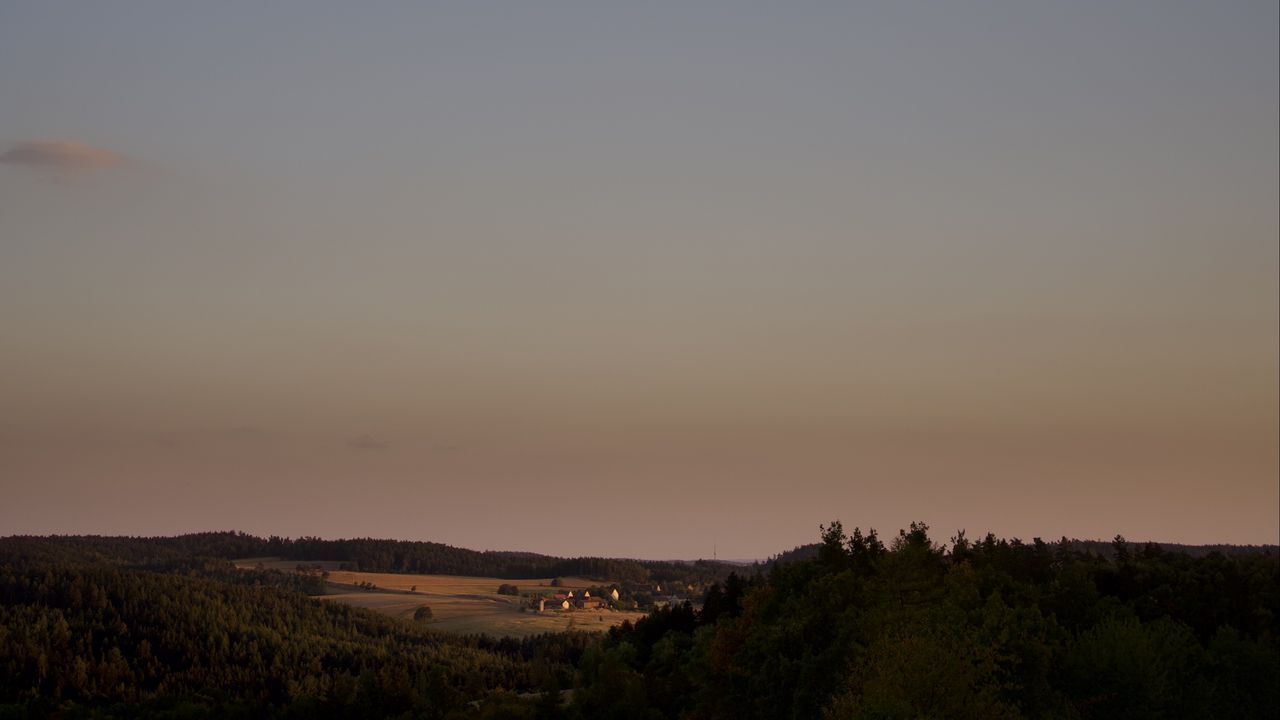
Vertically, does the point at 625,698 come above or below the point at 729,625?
below

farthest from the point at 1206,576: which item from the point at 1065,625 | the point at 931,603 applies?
the point at 931,603

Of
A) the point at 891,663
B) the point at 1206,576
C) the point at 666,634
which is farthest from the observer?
the point at 666,634

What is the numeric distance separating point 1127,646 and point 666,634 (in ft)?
323

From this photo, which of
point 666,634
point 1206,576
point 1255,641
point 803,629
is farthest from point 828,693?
point 666,634

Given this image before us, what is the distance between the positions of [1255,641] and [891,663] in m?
51.8

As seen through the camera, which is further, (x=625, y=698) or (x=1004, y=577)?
(x=625, y=698)

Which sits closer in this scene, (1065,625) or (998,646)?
(998,646)

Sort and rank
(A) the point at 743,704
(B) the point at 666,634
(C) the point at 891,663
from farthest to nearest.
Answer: (B) the point at 666,634 < (A) the point at 743,704 < (C) the point at 891,663

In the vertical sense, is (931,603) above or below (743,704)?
above

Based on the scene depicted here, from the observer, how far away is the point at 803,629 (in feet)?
312

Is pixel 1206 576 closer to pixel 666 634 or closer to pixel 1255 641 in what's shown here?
pixel 1255 641

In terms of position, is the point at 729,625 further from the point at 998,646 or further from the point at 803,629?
the point at 998,646

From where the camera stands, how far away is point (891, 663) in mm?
80125

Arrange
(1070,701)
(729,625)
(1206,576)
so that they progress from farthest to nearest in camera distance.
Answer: (1206,576)
(729,625)
(1070,701)
